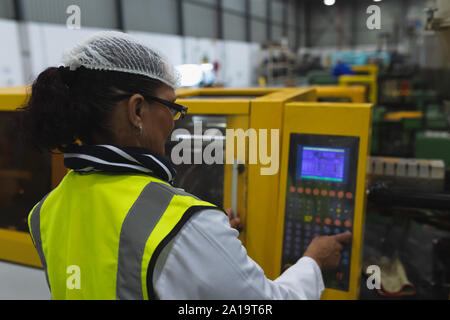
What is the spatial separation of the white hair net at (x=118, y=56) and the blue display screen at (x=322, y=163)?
1.61 feet

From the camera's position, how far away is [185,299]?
67 cm

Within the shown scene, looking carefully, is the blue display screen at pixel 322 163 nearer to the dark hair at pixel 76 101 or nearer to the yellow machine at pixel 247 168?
the yellow machine at pixel 247 168

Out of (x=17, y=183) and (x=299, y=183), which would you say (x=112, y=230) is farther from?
(x=17, y=183)

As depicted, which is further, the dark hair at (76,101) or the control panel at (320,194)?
the control panel at (320,194)

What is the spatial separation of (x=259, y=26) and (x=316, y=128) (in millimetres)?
14681

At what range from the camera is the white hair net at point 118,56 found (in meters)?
0.74

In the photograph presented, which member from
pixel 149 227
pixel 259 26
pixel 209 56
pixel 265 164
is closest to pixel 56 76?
pixel 149 227

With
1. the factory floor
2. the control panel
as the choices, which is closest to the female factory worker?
the control panel

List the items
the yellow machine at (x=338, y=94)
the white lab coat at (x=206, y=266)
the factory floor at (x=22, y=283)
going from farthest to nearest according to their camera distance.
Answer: the yellow machine at (x=338, y=94)
the factory floor at (x=22, y=283)
the white lab coat at (x=206, y=266)

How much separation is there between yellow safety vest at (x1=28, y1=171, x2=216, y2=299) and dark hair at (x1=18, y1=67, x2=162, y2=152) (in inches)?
3.8

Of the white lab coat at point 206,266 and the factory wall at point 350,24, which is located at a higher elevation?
the factory wall at point 350,24

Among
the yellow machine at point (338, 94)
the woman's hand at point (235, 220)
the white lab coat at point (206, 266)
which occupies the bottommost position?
the woman's hand at point (235, 220)

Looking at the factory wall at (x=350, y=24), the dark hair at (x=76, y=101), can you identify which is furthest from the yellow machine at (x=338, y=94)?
the factory wall at (x=350, y=24)
